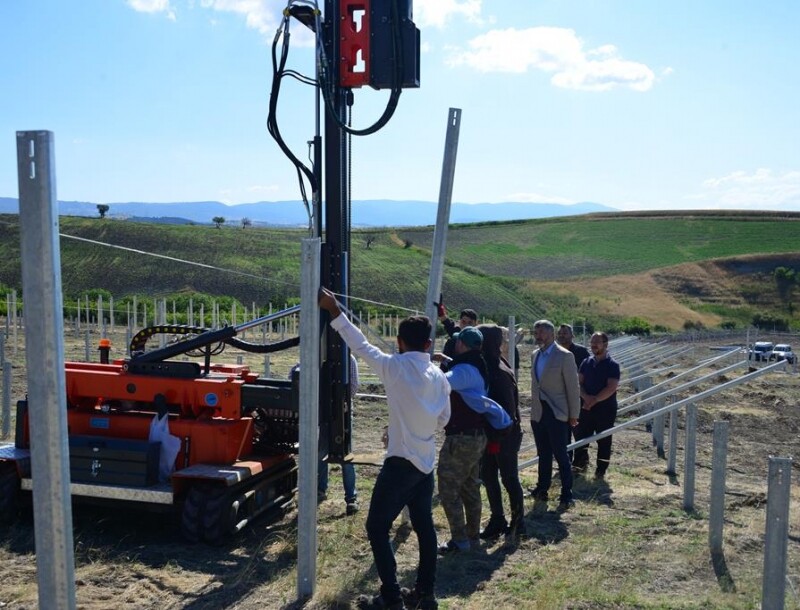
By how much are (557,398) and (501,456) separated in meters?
1.33

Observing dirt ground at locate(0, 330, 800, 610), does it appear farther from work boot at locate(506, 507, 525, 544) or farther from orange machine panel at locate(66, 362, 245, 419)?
orange machine panel at locate(66, 362, 245, 419)

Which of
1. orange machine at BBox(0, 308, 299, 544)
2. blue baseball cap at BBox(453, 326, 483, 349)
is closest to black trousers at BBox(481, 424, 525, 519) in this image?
blue baseball cap at BBox(453, 326, 483, 349)

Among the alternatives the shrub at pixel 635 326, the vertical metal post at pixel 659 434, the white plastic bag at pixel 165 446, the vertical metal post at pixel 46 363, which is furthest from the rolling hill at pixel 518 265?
the vertical metal post at pixel 46 363

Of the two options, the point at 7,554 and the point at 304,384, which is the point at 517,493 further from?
the point at 7,554

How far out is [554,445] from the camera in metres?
7.75

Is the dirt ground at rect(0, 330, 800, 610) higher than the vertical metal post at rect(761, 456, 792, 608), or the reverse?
the vertical metal post at rect(761, 456, 792, 608)

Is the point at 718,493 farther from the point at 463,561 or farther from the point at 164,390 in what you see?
the point at 164,390

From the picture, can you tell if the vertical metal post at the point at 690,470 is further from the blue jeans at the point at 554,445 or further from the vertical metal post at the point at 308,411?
the vertical metal post at the point at 308,411

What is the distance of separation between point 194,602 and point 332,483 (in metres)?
3.23

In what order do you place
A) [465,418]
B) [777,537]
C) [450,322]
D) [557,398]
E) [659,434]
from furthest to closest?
[659,434], [557,398], [450,322], [465,418], [777,537]

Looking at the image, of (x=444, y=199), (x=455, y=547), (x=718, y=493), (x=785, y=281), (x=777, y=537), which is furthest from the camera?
(x=785, y=281)

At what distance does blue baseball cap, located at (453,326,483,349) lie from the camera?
574cm

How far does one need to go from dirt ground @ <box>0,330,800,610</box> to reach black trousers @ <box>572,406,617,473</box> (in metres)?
0.70

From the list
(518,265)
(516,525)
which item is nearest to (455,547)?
(516,525)
